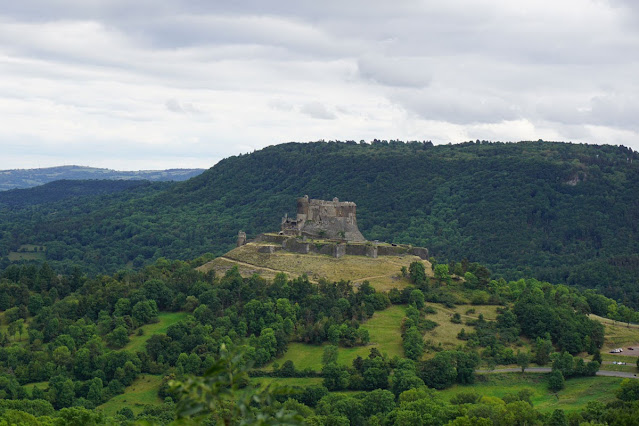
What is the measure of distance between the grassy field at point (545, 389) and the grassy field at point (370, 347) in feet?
30.4

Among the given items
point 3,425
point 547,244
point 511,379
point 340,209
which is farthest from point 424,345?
point 547,244

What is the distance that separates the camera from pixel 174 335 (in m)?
81.8

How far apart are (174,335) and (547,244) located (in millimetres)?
121185

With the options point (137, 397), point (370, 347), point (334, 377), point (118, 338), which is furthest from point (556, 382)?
point (118, 338)

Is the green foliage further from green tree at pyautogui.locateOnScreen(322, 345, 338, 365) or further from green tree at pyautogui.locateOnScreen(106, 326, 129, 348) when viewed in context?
green tree at pyautogui.locateOnScreen(106, 326, 129, 348)

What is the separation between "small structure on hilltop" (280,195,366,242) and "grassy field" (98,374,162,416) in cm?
3463

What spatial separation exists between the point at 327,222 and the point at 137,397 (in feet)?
134

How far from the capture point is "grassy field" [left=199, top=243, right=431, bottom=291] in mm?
93375

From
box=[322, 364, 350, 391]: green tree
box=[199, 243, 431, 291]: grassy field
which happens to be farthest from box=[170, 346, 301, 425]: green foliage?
box=[199, 243, 431, 291]: grassy field

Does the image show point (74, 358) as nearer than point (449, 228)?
Yes

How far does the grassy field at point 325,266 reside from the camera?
93375 mm

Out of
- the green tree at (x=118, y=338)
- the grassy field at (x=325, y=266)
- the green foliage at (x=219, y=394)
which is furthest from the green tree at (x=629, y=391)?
the green foliage at (x=219, y=394)

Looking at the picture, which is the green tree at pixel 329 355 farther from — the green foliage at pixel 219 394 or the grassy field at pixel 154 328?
the green foliage at pixel 219 394

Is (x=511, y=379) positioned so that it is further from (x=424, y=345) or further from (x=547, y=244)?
(x=547, y=244)
